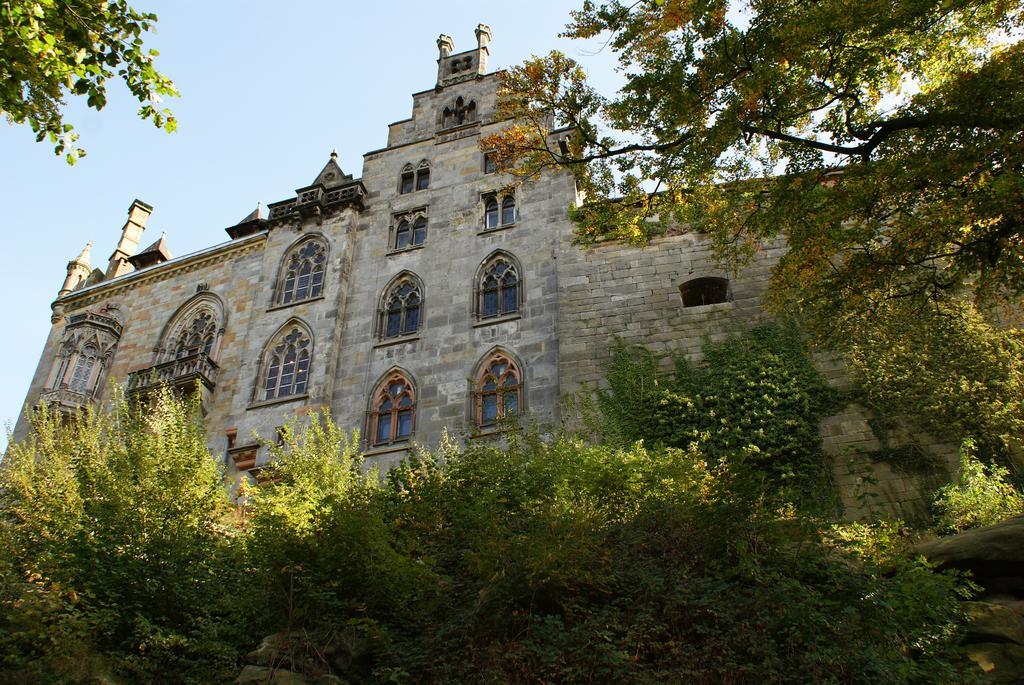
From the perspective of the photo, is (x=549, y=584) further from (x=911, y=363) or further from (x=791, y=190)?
(x=911, y=363)

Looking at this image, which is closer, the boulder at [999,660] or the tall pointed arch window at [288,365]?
the boulder at [999,660]

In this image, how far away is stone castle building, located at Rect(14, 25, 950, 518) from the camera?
18.5 metres

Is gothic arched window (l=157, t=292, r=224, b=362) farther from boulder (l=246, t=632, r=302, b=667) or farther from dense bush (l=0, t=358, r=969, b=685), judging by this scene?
boulder (l=246, t=632, r=302, b=667)

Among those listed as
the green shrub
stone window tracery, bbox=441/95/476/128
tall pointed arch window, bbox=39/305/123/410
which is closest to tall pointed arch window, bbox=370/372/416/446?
stone window tracery, bbox=441/95/476/128

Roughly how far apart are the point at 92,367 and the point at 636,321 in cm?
1708

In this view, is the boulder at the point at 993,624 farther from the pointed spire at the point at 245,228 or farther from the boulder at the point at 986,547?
the pointed spire at the point at 245,228

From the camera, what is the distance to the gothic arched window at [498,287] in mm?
20812

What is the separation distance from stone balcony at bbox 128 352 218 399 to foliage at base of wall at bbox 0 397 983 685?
10426 mm

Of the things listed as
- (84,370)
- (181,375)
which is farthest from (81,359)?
(181,375)

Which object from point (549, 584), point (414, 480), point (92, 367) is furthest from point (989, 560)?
point (92, 367)

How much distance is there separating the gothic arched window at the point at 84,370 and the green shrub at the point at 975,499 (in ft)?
74.5

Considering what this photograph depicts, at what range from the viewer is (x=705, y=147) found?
39.6 ft

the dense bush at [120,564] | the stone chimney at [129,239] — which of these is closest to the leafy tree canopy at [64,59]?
the dense bush at [120,564]

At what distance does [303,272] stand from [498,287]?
6.33m
